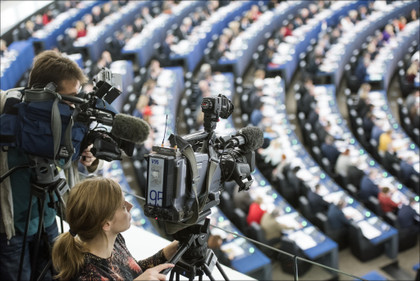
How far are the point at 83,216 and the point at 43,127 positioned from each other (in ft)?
1.75

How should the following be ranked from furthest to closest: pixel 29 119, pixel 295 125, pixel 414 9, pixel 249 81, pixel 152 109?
pixel 414 9 → pixel 249 81 → pixel 295 125 → pixel 152 109 → pixel 29 119

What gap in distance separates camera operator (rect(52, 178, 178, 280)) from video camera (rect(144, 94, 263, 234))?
0.40 feet

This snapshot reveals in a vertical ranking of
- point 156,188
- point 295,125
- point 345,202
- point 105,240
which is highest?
point 156,188

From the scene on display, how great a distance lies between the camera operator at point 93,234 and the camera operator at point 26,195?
1.93 feet

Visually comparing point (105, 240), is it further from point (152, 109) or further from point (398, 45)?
point (398, 45)

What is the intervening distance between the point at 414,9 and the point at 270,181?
32.1ft

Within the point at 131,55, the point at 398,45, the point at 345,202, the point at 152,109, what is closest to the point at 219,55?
the point at 131,55

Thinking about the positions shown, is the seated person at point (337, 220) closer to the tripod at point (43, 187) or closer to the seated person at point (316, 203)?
the seated person at point (316, 203)

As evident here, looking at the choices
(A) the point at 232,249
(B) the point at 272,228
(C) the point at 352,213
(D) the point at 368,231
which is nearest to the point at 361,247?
(D) the point at 368,231

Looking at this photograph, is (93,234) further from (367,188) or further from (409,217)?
(367,188)

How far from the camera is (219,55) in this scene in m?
12.5

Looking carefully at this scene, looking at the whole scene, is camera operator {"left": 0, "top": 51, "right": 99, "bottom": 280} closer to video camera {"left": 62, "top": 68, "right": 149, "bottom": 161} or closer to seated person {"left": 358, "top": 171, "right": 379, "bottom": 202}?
video camera {"left": 62, "top": 68, "right": 149, "bottom": 161}

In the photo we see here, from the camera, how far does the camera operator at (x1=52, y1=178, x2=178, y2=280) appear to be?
5.75 feet

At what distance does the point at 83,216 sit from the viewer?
5.73ft
